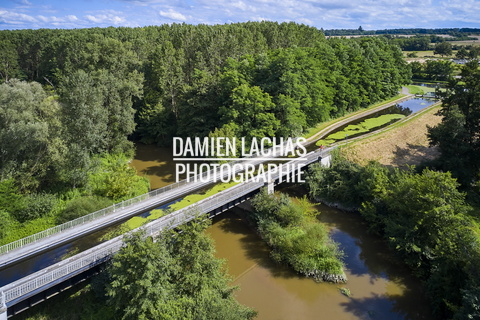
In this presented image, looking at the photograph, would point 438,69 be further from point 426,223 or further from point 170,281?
point 170,281

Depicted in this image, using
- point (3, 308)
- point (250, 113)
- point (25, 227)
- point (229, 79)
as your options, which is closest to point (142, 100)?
point (229, 79)

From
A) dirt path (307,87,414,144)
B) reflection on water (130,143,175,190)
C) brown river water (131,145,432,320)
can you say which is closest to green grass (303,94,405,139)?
dirt path (307,87,414,144)

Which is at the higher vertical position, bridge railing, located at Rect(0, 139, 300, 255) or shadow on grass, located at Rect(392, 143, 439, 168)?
shadow on grass, located at Rect(392, 143, 439, 168)

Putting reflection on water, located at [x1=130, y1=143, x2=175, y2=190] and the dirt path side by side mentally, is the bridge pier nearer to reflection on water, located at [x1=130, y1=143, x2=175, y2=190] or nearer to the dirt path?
reflection on water, located at [x1=130, y1=143, x2=175, y2=190]

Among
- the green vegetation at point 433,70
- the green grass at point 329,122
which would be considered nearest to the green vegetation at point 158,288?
the green grass at point 329,122

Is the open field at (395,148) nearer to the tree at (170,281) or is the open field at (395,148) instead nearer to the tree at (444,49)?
the tree at (170,281)

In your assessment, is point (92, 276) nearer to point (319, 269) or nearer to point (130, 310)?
point (130, 310)
